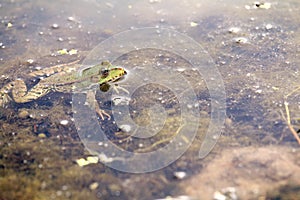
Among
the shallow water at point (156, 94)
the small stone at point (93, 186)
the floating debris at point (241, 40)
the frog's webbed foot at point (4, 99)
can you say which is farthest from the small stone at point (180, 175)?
the floating debris at point (241, 40)

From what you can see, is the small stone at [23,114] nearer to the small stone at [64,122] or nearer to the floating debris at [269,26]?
the small stone at [64,122]

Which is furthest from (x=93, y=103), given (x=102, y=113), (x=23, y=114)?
(x=23, y=114)

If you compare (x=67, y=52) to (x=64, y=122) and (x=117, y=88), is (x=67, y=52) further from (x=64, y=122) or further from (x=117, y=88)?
(x=64, y=122)

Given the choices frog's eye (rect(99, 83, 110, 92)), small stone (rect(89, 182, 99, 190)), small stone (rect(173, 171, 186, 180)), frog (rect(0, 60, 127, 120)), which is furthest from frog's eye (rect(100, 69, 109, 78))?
small stone (rect(173, 171, 186, 180))

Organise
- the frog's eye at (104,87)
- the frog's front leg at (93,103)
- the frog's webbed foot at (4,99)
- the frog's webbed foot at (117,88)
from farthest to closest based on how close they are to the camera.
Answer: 1. the frog's eye at (104,87)
2. the frog's webbed foot at (117,88)
3. the frog's webbed foot at (4,99)
4. the frog's front leg at (93,103)

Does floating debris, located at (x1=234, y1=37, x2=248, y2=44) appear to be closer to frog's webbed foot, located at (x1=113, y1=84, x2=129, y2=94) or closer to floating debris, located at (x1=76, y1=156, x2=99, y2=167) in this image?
frog's webbed foot, located at (x1=113, y1=84, x2=129, y2=94)

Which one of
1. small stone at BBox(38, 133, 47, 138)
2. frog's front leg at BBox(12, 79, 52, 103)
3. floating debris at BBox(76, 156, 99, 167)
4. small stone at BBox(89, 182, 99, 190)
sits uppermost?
frog's front leg at BBox(12, 79, 52, 103)

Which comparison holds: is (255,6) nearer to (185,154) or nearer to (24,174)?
(185,154)
